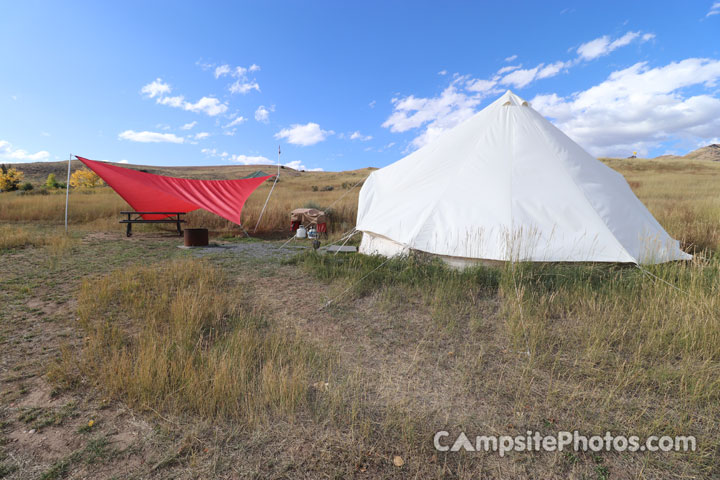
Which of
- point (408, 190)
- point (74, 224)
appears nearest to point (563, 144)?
point (408, 190)

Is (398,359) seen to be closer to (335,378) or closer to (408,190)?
(335,378)

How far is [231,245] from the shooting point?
6.93 m

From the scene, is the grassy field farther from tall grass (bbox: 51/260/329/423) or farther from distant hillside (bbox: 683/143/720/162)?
distant hillside (bbox: 683/143/720/162)

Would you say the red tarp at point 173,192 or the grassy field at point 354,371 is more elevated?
the red tarp at point 173,192

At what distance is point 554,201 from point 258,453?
402cm

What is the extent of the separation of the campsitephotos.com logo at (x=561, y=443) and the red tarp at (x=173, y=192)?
7.09m

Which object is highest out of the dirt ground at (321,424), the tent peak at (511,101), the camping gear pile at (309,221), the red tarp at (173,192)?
the tent peak at (511,101)

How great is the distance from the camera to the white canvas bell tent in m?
3.67

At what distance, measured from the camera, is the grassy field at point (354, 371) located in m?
1.52

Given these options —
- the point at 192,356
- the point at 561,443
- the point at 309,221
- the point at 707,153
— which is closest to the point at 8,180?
the point at 309,221

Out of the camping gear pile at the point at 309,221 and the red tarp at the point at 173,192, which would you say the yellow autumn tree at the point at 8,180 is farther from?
the camping gear pile at the point at 309,221

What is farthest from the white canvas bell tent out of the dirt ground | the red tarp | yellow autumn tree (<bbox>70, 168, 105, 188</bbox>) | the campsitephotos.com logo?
yellow autumn tree (<bbox>70, 168, 105, 188</bbox>)

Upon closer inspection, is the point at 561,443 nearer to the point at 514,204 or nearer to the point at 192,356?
the point at 192,356

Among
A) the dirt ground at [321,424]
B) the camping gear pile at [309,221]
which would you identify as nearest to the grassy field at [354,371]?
the dirt ground at [321,424]
